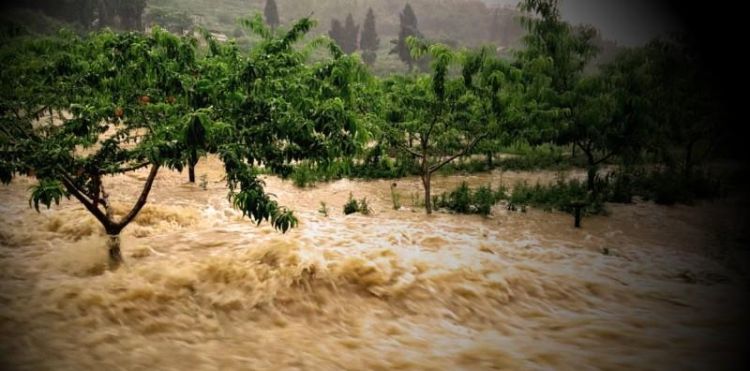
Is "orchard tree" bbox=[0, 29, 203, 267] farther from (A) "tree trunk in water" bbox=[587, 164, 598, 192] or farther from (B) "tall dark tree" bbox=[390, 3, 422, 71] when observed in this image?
(B) "tall dark tree" bbox=[390, 3, 422, 71]

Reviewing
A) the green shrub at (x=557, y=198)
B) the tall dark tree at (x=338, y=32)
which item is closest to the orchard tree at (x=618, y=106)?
the green shrub at (x=557, y=198)

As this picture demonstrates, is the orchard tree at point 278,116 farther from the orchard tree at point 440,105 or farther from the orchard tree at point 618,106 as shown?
the orchard tree at point 618,106

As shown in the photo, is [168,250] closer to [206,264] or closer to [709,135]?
[206,264]

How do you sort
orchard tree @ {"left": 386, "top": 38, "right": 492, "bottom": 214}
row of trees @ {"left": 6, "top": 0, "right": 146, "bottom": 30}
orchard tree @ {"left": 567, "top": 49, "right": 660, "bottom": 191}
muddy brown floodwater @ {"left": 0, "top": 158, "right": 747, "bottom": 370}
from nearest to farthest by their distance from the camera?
muddy brown floodwater @ {"left": 0, "top": 158, "right": 747, "bottom": 370} < orchard tree @ {"left": 386, "top": 38, "right": 492, "bottom": 214} < orchard tree @ {"left": 567, "top": 49, "right": 660, "bottom": 191} < row of trees @ {"left": 6, "top": 0, "right": 146, "bottom": 30}

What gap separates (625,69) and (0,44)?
56.9 ft

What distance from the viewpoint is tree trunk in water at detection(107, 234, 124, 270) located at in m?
7.00

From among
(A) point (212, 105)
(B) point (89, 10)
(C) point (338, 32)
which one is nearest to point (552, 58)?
(A) point (212, 105)

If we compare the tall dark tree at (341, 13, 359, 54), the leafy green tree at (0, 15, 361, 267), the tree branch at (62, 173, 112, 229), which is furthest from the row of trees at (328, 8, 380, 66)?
the leafy green tree at (0, 15, 361, 267)

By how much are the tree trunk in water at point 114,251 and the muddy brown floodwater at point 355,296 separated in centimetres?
18

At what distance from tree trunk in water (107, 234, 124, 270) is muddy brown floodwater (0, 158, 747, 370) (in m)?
0.18

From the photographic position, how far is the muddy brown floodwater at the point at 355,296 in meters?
5.18

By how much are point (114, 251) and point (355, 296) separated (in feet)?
14.4

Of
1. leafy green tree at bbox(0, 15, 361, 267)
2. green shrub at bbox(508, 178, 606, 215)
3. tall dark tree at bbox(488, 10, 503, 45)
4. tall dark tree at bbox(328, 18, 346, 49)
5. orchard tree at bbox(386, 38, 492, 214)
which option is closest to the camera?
leafy green tree at bbox(0, 15, 361, 267)


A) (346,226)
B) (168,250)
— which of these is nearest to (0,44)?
(168,250)
